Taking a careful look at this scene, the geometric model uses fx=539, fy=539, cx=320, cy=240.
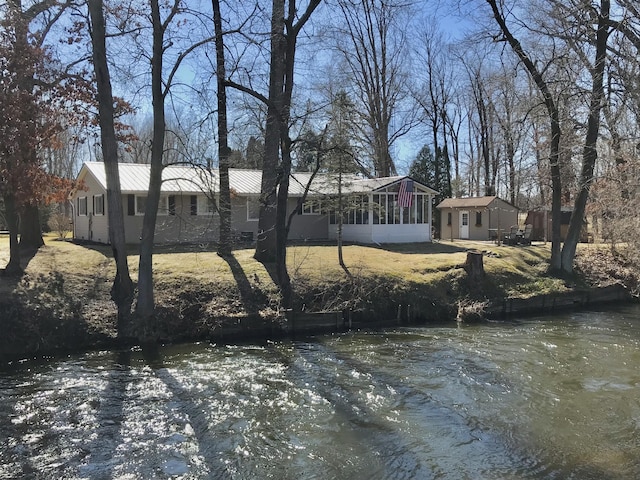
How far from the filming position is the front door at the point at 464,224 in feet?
114

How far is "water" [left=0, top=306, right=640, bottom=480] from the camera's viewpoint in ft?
A: 21.6

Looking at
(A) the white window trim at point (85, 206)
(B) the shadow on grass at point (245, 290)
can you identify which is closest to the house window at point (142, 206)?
(A) the white window trim at point (85, 206)

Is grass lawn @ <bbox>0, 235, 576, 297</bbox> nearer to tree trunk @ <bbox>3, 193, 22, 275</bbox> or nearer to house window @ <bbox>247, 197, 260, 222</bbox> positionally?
tree trunk @ <bbox>3, 193, 22, 275</bbox>

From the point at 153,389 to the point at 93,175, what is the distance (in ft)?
56.3

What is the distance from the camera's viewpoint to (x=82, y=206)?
89.0 feet

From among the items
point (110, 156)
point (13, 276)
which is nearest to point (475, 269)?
point (110, 156)

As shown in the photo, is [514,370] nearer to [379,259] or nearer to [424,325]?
[424,325]

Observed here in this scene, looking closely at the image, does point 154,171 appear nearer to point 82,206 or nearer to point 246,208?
point 246,208

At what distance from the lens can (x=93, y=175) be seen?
79.0ft

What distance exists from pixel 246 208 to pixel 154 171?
38.0 ft

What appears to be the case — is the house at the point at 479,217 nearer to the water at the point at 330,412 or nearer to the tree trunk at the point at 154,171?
the water at the point at 330,412

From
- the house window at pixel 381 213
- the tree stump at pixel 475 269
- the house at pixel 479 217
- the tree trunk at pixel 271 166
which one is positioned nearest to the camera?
the tree trunk at pixel 271 166

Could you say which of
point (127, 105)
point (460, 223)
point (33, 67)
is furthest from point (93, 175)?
point (460, 223)

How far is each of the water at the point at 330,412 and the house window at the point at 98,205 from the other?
13608mm
